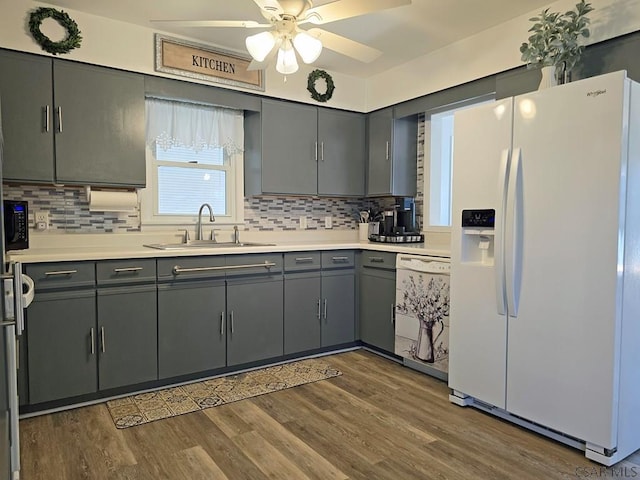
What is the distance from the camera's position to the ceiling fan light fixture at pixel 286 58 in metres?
2.30

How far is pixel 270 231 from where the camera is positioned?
404cm

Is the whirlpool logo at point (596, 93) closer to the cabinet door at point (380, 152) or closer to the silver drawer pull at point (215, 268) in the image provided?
the cabinet door at point (380, 152)

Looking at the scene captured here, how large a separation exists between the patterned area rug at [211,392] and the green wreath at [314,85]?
7.45 ft

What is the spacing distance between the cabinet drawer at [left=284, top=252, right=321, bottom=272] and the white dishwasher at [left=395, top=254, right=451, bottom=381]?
650 millimetres

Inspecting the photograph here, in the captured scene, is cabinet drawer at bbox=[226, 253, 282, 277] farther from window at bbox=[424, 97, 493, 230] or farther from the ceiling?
the ceiling

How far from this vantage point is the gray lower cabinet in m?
3.53

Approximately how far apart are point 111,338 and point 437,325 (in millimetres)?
2104

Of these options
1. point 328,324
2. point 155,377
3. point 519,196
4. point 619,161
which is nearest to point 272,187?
point 328,324

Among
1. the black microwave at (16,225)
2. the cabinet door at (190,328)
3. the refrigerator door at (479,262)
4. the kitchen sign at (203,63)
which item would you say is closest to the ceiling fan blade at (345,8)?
the refrigerator door at (479,262)

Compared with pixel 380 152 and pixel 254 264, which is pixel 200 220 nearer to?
pixel 254 264

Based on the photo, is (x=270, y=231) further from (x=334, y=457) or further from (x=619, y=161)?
(x=619, y=161)

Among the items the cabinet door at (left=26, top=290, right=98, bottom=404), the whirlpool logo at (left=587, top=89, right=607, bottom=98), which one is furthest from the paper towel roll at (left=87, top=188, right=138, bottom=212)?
the whirlpool logo at (left=587, top=89, right=607, bottom=98)

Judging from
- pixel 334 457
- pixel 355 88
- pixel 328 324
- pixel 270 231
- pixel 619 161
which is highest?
pixel 355 88

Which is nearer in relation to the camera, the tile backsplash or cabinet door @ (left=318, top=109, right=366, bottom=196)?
the tile backsplash
